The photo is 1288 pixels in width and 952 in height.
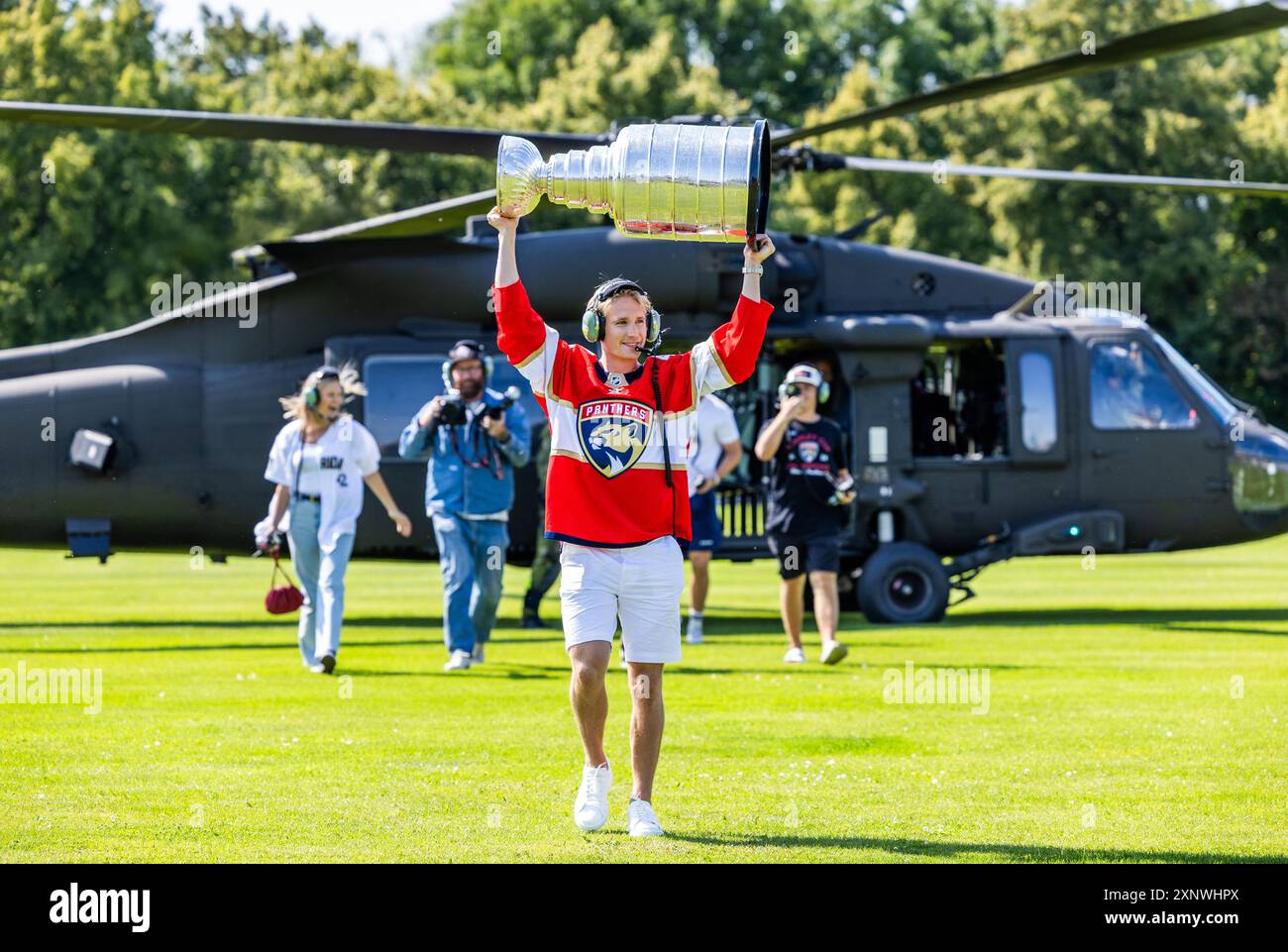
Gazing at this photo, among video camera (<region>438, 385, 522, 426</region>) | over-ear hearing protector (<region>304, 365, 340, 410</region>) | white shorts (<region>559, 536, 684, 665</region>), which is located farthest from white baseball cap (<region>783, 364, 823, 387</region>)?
white shorts (<region>559, 536, 684, 665</region>)

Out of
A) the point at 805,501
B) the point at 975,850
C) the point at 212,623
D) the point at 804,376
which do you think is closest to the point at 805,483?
the point at 805,501

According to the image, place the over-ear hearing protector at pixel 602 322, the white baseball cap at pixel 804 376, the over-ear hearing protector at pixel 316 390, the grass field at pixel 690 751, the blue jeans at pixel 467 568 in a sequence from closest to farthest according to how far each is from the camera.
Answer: the grass field at pixel 690 751, the over-ear hearing protector at pixel 602 322, the over-ear hearing protector at pixel 316 390, the blue jeans at pixel 467 568, the white baseball cap at pixel 804 376

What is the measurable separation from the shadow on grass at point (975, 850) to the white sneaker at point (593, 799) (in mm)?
271

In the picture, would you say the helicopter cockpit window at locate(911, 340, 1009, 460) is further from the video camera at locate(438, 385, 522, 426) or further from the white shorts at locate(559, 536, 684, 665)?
the white shorts at locate(559, 536, 684, 665)

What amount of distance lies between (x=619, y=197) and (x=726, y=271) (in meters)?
9.75

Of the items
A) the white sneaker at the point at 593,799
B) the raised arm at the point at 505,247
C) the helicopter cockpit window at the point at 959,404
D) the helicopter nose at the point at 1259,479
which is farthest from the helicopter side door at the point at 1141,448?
the raised arm at the point at 505,247

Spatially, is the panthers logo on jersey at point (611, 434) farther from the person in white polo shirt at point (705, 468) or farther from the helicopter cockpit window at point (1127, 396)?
the helicopter cockpit window at point (1127, 396)

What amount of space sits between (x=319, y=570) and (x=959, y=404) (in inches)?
287

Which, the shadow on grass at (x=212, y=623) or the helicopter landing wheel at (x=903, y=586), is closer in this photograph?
the helicopter landing wheel at (x=903, y=586)

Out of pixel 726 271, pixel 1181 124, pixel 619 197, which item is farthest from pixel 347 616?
pixel 1181 124

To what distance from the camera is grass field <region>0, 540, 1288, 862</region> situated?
23.2 ft

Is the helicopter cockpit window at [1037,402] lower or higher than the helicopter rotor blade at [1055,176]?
lower

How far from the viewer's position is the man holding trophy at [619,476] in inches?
284

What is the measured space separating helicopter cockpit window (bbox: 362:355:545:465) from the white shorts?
9813 millimetres
